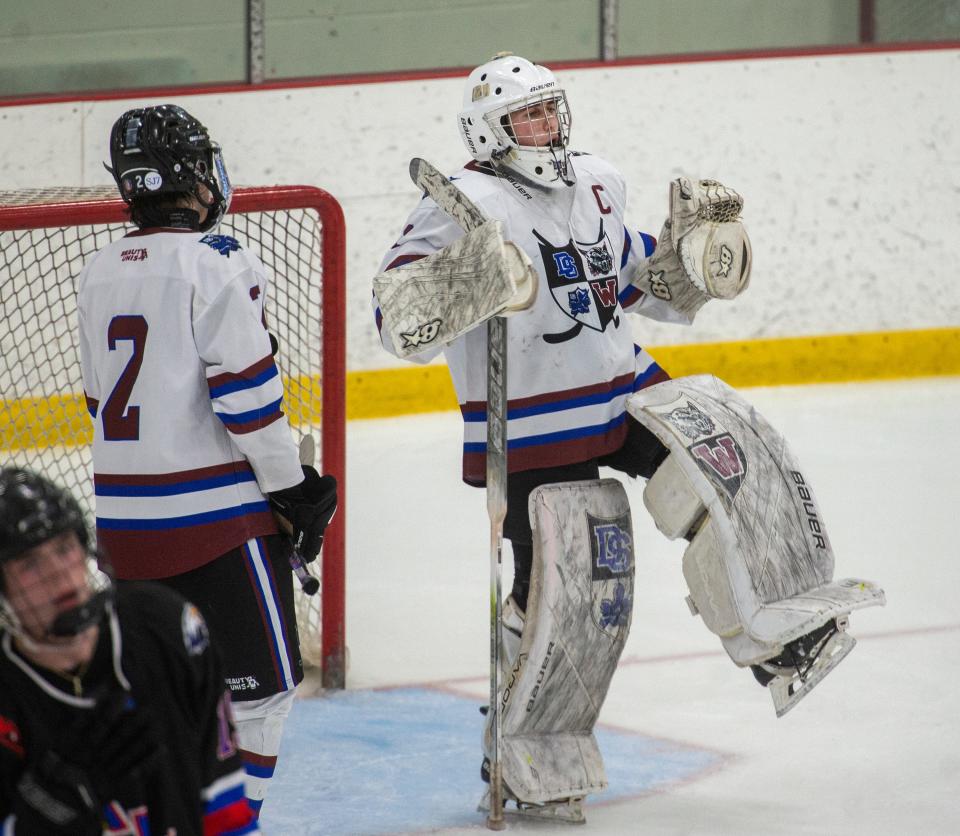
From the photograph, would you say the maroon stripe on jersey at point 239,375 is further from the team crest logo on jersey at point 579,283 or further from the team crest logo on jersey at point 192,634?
the team crest logo on jersey at point 192,634

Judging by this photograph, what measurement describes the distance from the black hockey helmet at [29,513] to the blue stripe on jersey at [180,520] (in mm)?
990

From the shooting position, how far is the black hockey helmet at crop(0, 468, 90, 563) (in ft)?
4.43

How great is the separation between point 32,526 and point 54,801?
23cm

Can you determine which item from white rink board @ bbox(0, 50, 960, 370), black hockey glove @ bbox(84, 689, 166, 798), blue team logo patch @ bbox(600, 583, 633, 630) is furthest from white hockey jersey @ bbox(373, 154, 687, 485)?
white rink board @ bbox(0, 50, 960, 370)

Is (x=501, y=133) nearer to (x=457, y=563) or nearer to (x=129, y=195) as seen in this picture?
(x=129, y=195)

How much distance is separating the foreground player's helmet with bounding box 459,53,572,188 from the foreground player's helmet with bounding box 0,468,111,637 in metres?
1.52

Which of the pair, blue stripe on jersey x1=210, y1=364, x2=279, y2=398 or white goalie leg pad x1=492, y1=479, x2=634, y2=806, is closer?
blue stripe on jersey x1=210, y1=364, x2=279, y2=398

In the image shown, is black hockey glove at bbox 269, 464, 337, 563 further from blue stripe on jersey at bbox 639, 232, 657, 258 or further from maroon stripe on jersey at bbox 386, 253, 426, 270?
blue stripe on jersey at bbox 639, 232, 657, 258

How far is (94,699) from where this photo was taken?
142 cm

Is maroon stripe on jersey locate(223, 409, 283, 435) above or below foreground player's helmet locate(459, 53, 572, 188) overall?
below

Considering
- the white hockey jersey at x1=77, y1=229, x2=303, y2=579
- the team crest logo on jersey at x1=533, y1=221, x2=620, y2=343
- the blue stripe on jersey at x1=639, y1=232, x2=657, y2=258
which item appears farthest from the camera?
the blue stripe on jersey at x1=639, y1=232, x2=657, y2=258

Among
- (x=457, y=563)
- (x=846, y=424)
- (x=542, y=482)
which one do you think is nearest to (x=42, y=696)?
(x=542, y=482)

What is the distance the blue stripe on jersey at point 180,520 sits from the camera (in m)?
2.38

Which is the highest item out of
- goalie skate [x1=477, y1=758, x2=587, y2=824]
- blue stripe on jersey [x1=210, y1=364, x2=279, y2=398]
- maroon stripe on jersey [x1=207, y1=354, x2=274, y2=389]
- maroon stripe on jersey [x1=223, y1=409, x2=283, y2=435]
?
maroon stripe on jersey [x1=207, y1=354, x2=274, y2=389]
